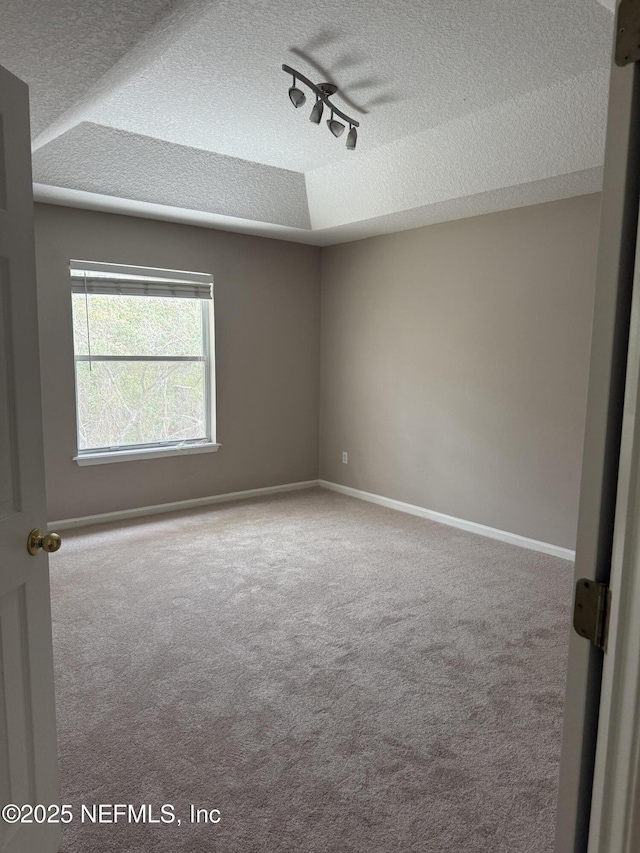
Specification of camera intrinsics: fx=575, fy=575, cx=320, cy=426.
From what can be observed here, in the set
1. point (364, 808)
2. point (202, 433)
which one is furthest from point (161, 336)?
point (364, 808)

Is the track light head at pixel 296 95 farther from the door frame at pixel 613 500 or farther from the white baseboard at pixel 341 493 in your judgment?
the white baseboard at pixel 341 493

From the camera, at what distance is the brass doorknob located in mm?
1407

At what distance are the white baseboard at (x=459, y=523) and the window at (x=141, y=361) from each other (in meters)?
1.44

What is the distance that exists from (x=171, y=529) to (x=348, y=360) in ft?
7.55

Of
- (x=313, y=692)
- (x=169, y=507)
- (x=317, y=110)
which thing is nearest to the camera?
(x=313, y=692)

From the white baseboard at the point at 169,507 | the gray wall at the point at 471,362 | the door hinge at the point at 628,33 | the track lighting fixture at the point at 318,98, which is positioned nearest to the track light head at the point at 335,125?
the track lighting fixture at the point at 318,98

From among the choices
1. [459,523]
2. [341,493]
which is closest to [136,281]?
[341,493]

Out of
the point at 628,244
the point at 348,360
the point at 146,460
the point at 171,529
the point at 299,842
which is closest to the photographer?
the point at 628,244

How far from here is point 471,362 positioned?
14.6 feet

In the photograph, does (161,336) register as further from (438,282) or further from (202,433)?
(438,282)

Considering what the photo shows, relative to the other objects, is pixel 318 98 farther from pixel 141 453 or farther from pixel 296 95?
pixel 141 453

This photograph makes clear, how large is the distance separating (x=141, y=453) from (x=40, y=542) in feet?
11.3

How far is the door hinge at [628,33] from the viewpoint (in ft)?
2.52

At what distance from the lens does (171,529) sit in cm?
453
